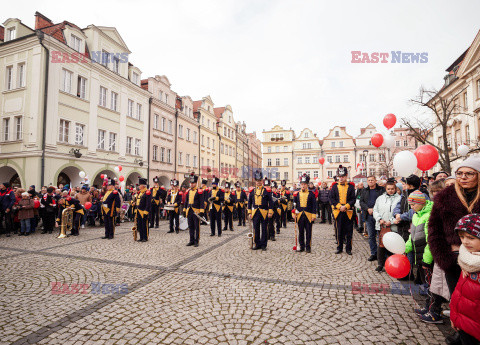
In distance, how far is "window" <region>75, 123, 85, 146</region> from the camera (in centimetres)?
1889

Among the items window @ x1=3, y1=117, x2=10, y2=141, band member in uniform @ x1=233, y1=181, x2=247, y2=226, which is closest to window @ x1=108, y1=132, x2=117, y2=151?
window @ x1=3, y1=117, x2=10, y2=141

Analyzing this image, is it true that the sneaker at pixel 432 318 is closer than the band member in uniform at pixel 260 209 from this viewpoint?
Yes

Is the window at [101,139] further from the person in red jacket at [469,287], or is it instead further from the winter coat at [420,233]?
the person in red jacket at [469,287]

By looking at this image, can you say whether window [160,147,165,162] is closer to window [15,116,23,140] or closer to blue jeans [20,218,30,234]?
window [15,116,23,140]

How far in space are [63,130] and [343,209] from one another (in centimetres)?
1861

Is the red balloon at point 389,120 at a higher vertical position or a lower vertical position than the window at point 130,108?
lower

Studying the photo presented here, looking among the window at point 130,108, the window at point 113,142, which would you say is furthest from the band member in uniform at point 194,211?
the window at point 130,108

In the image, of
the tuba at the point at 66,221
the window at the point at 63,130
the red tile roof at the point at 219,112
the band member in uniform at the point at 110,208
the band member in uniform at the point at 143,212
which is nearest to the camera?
the band member in uniform at the point at 143,212

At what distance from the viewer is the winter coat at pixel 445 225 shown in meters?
2.84

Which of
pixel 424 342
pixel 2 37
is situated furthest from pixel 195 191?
pixel 2 37

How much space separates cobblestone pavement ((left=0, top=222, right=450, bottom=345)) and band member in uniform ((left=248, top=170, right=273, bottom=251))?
1064 millimetres

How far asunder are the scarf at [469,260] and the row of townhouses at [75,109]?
60.4 feet

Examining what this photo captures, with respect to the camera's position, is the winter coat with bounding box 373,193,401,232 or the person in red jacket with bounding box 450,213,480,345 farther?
the winter coat with bounding box 373,193,401,232

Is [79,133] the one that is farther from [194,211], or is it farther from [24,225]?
[194,211]
